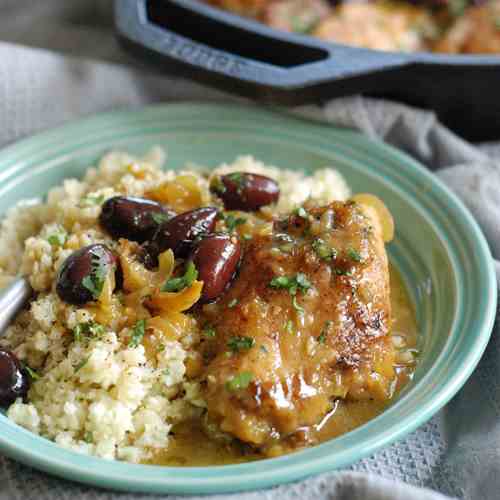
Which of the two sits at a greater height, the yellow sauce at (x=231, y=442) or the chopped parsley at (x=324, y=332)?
the chopped parsley at (x=324, y=332)

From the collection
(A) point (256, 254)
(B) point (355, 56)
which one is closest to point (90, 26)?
(B) point (355, 56)

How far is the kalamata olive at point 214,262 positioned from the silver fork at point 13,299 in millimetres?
903

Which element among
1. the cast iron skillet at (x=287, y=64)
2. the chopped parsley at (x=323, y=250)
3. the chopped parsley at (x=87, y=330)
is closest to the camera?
the chopped parsley at (x=87, y=330)

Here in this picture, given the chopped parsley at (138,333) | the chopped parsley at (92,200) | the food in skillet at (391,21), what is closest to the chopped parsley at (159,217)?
the chopped parsley at (92,200)

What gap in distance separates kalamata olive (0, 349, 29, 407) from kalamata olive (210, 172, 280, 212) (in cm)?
134

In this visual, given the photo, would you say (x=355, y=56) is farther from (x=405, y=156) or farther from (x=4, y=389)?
(x=4, y=389)

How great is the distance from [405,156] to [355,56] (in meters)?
0.65

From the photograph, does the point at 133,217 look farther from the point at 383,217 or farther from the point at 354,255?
the point at 383,217

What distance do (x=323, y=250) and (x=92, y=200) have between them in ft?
4.16

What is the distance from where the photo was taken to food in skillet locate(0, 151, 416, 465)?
10.3 ft

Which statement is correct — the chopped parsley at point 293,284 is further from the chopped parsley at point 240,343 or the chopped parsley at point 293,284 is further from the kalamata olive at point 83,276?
the kalamata olive at point 83,276

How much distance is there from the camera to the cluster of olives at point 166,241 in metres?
3.34

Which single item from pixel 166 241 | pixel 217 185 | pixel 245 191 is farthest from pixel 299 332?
pixel 217 185

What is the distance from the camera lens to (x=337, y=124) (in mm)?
4867
